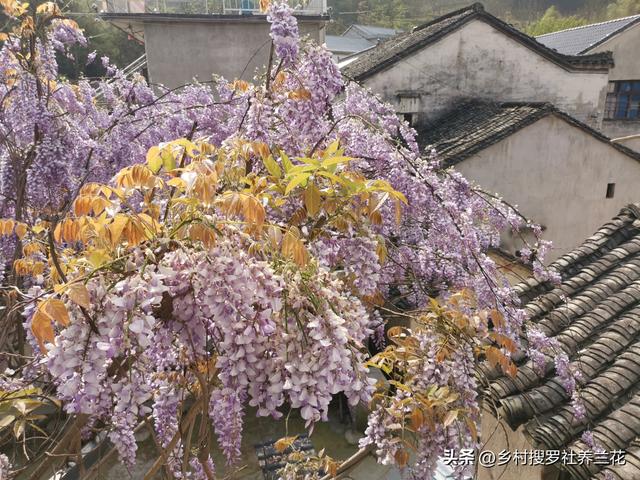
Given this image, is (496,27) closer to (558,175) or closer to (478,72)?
(478,72)

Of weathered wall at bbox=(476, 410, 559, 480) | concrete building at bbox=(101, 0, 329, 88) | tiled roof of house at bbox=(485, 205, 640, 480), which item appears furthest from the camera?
concrete building at bbox=(101, 0, 329, 88)

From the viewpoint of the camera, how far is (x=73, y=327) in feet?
5.07

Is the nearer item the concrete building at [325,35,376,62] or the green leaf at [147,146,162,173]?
the green leaf at [147,146,162,173]

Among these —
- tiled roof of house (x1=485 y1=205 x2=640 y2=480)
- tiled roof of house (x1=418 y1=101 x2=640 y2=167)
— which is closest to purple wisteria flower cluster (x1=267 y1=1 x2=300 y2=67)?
tiled roof of house (x1=485 y1=205 x2=640 y2=480)

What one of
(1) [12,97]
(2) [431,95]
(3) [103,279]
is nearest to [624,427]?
(3) [103,279]

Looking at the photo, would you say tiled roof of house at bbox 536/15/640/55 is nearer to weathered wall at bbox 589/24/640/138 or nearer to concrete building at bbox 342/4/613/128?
weathered wall at bbox 589/24/640/138

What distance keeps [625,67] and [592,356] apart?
61.7 feet

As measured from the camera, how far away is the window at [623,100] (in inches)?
717

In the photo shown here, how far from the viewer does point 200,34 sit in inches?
460

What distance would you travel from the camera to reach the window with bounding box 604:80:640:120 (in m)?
18.2

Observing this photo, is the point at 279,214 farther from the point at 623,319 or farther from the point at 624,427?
the point at 623,319

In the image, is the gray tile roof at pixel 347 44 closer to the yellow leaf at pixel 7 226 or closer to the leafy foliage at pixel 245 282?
the leafy foliage at pixel 245 282

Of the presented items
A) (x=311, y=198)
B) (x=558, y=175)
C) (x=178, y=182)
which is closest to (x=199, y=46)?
(x=558, y=175)

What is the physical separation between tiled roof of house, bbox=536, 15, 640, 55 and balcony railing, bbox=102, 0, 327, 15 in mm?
10564
